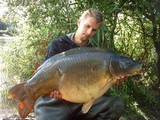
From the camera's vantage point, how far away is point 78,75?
3.69 meters

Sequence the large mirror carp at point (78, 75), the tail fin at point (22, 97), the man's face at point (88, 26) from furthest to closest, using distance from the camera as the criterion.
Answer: the man's face at point (88, 26)
the tail fin at point (22, 97)
the large mirror carp at point (78, 75)

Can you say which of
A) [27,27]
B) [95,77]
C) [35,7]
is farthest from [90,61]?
A: [27,27]

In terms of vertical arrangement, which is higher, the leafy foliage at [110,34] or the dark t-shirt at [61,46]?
the dark t-shirt at [61,46]

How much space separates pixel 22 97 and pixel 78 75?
55cm

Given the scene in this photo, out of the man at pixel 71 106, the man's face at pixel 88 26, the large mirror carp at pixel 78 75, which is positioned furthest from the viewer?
the man at pixel 71 106

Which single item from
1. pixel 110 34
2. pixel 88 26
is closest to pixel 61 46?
pixel 88 26

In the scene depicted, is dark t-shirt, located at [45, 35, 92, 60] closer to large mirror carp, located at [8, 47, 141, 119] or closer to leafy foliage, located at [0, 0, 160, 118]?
large mirror carp, located at [8, 47, 141, 119]

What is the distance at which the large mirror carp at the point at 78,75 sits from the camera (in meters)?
3.69

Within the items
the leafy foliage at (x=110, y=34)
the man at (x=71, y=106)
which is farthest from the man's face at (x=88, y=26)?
the leafy foliage at (x=110, y=34)

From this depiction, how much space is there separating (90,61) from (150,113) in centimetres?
322

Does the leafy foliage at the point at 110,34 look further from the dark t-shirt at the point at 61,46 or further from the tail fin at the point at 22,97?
the tail fin at the point at 22,97

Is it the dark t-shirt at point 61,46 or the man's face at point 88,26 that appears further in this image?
the dark t-shirt at point 61,46

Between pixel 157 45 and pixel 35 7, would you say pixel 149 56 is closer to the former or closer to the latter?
pixel 157 45

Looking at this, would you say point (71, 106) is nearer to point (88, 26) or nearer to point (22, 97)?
point (22, 97)
